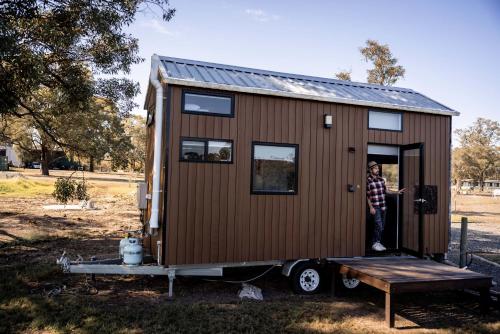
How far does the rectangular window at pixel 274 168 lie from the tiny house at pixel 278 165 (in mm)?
18

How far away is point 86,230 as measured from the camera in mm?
13180

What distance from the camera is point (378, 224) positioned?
26.2ft

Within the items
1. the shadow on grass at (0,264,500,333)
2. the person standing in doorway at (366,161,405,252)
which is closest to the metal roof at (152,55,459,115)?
the person standing in doorway at (366,161,405,252)

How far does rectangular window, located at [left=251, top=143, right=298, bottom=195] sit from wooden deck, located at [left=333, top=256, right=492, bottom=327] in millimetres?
1645

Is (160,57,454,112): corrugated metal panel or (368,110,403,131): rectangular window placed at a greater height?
(160,57,454,112): corrugated metal panel

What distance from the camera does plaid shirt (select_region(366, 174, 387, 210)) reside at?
7.94 m

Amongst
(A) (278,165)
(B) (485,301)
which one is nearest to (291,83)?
(A) (278,165)

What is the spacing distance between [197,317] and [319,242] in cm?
273

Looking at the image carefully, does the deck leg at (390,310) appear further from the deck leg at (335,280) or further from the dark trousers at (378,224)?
the dark trousers at (378,224)

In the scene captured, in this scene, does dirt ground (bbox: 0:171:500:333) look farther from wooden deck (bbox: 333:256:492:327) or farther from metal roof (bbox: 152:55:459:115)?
metal roof (bbox: 152:55:459:115)

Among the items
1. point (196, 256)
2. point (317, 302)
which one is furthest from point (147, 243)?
point (317, 302)

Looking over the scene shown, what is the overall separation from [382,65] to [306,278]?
21.4 metres

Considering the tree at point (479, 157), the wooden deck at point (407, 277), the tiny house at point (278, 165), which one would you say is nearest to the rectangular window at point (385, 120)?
the tiny house at point (278, 165)

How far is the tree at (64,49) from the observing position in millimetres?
8406
